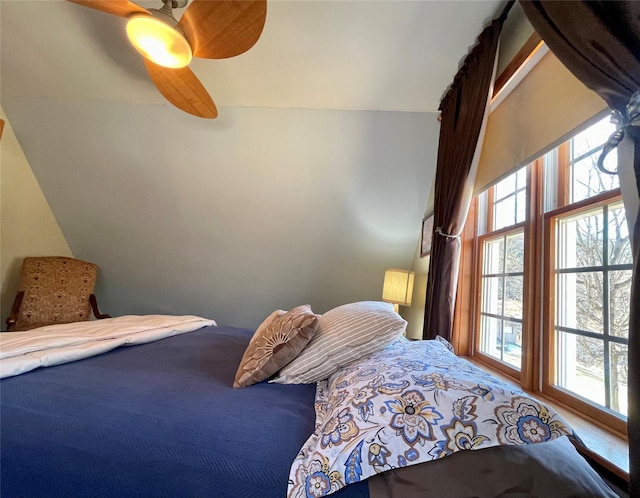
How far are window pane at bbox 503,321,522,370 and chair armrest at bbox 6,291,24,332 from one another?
395 centimetres

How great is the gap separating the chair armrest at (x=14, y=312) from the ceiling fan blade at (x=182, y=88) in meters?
2.63

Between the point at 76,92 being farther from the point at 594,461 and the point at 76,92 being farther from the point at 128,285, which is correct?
the point at 594,461

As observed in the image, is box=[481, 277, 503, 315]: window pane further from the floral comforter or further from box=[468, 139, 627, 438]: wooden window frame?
the floral comforter

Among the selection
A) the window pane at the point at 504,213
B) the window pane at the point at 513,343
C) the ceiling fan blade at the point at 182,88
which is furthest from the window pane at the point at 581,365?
the ceiling fan blade at the point at 182,88

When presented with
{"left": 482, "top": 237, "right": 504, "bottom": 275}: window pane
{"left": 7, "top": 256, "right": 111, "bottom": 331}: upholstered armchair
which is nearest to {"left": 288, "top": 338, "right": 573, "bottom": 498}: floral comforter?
{"left": 482, "top": 237, "right": 504, "bottom": 275}: window pane

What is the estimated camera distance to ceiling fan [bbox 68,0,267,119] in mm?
1228

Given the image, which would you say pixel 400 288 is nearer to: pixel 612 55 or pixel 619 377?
pixel 619 377

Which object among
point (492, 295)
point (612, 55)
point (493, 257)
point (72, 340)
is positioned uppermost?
point (612, 55)

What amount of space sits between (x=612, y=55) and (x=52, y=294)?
166 inches

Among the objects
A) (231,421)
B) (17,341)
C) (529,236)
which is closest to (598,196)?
(529,236)

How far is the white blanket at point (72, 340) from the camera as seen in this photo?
3.95ft

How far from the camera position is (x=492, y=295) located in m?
1.83

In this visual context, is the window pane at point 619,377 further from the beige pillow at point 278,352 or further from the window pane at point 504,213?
the beige pillow at point 278,352

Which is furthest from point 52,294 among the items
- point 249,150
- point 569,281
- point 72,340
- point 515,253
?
point 569,281
